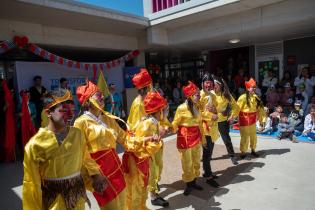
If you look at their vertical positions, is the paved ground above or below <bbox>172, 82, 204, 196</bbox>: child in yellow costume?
below

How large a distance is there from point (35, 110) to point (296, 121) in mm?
7075

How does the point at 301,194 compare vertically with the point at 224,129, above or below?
below

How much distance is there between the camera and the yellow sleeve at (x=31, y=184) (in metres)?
1.86

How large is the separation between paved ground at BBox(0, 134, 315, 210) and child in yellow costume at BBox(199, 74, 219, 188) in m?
0.24

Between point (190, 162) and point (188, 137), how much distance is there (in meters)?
0.37

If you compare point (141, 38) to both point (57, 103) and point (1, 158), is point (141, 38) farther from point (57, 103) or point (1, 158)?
point (57, 103)

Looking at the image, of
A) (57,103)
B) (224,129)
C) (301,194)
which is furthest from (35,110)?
(301,194)

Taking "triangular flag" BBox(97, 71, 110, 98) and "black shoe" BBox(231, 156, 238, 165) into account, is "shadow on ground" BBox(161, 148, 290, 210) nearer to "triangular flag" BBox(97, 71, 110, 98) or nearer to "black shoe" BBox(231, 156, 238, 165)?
"black shoe" BBox(231, 156, 238, 165)

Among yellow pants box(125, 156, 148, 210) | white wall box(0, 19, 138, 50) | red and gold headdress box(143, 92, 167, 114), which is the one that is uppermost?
white wall box(0, 19, 138, 50)

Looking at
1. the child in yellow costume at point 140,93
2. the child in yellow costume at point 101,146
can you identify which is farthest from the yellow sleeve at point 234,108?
the child in yellow costume at point 101,146

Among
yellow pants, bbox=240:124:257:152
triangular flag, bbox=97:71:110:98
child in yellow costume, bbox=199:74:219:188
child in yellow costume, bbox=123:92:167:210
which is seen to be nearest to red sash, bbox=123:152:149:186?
child in yellow costume, bbox=123:92:167:210

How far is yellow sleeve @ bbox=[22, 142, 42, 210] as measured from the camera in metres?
1.86

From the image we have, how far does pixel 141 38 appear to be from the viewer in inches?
417

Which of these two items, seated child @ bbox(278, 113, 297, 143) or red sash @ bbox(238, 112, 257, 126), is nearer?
red sash @ bbox(238, 112, 257, 126)
